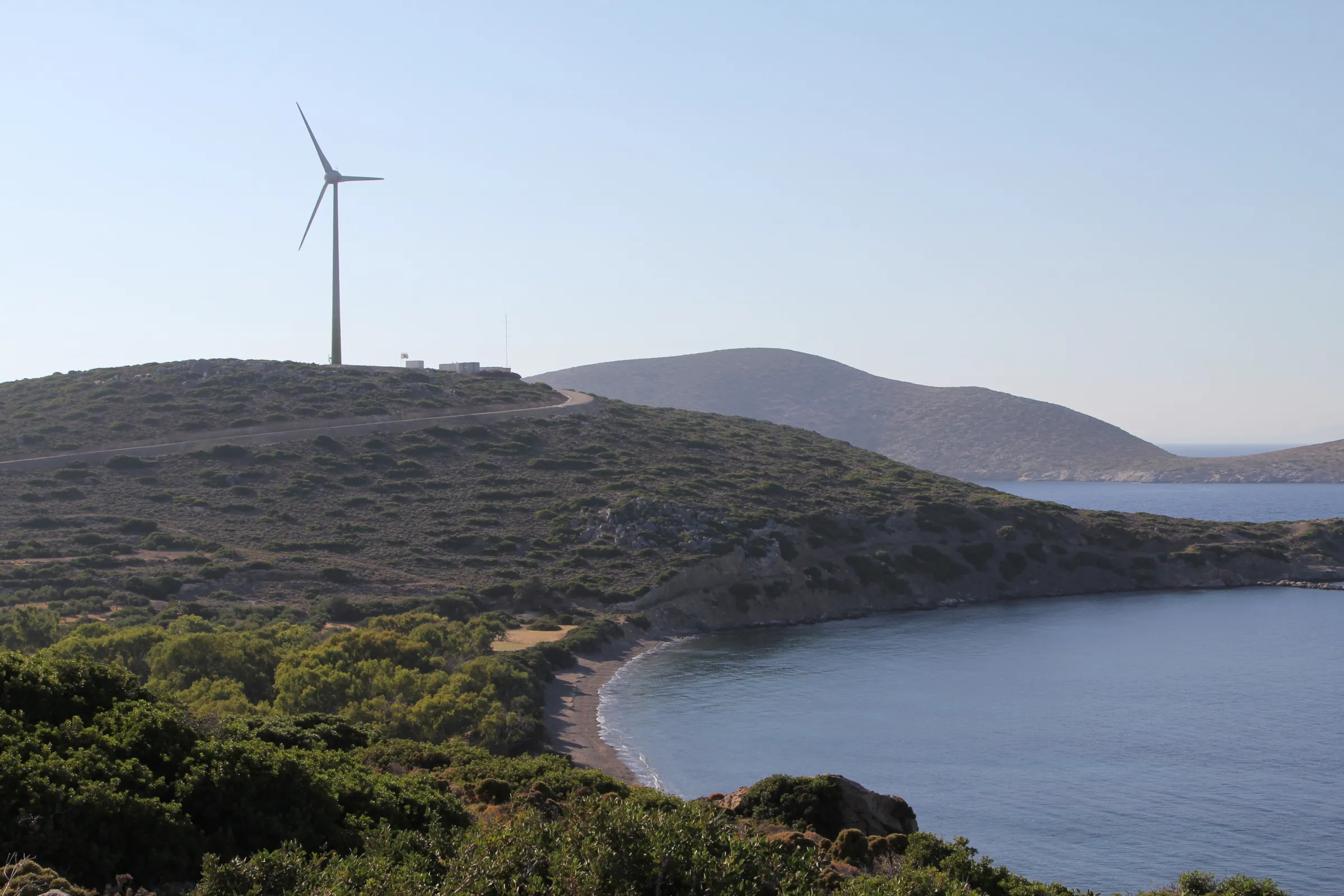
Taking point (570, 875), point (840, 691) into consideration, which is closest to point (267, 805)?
point (570, 875)

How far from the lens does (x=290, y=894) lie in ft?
40.7

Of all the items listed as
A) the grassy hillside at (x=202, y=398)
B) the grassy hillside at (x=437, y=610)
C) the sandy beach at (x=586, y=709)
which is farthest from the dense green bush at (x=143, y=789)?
the grassy hillside at (x=202, y=398)

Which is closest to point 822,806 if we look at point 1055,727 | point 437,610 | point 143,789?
point 143,789

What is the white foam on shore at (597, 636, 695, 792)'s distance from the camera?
43.0 meters

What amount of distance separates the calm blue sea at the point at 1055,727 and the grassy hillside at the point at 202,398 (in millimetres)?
54769

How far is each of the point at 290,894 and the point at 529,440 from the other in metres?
94.2

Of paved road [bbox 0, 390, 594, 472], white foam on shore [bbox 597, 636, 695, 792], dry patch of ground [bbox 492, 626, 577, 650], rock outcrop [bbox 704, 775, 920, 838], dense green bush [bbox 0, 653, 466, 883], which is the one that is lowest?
white foam on shore [bbox 597, 636, 695, 792]

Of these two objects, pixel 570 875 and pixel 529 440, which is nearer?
pixel 570 875

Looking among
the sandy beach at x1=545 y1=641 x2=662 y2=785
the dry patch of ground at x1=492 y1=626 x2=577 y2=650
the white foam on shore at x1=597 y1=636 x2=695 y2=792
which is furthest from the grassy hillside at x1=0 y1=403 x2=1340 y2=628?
the white foam on shore at x1=597 y1=636 x2=695 y2=792

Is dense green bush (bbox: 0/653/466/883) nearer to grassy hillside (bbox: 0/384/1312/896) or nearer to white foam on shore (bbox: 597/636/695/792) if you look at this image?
grassy hillside (bbox: 0/384/1312/896)

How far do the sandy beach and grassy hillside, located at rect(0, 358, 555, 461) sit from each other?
5276cm

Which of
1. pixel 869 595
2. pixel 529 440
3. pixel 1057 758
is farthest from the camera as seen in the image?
pixel 529 440

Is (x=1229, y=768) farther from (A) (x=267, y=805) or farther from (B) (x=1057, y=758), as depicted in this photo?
(A) (x=267, y=805)

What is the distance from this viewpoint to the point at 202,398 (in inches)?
4296
